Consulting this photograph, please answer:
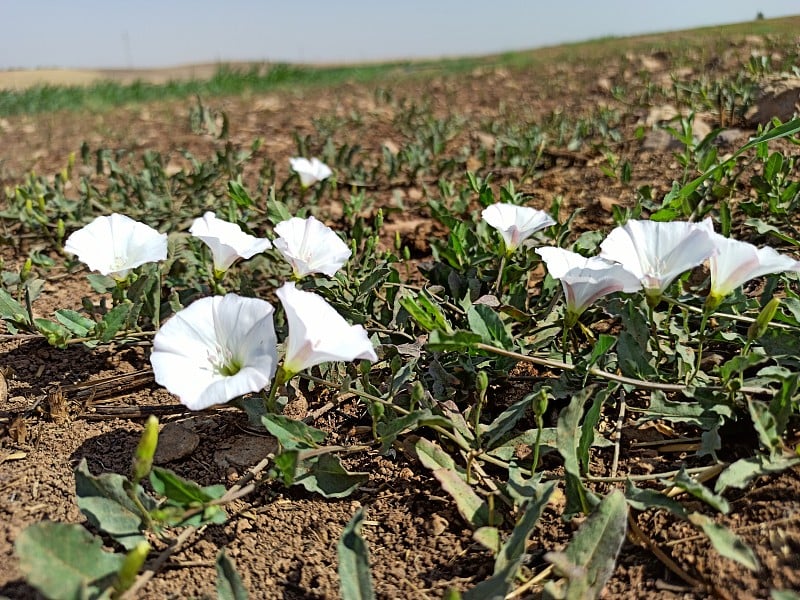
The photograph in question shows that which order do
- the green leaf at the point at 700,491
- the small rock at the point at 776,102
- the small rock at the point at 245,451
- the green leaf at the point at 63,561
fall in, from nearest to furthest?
the green leaf at the point at 63,561, the green leaf at the point at 700,491, the small rock at the point at 245,451, the small rock at the point at 776,102

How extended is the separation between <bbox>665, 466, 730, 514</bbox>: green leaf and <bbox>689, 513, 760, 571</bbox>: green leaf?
29 mm

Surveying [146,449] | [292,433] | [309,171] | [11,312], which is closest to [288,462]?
[292,433]

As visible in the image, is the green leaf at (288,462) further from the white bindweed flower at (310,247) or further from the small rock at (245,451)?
the white bindweed flower at (310,247)

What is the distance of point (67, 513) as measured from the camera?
1.45 metres

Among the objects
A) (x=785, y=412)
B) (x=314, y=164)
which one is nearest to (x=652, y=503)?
(x=785, y=412)

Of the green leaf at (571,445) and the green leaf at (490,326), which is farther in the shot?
the green leaf at (490,326)

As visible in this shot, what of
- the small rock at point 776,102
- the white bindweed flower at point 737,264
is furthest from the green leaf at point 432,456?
the small rock at point 776,102

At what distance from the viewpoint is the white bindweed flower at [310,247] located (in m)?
1.81

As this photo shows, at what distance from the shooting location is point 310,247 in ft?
6.15

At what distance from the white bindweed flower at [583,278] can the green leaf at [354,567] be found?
0.68 meters

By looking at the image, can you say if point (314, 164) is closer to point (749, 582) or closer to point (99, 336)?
point (99, 336)

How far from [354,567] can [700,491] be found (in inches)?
23.9

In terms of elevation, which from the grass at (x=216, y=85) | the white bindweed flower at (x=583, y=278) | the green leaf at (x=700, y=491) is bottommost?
the green leaf at (x=700, y=491)

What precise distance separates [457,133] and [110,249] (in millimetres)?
2849
